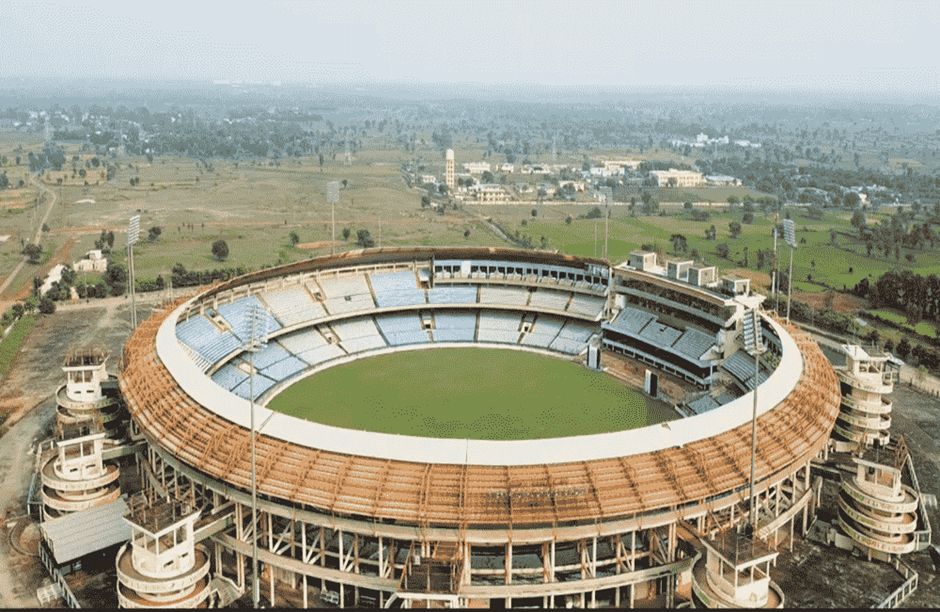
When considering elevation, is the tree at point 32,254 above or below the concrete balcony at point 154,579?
above

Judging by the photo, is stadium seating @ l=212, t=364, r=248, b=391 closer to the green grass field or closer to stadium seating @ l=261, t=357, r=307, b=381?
stadium seating @ l=261, t=357, r=307, b=381

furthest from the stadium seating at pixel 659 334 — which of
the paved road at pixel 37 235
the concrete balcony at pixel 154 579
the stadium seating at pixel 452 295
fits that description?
the paved road at pixel 37 235

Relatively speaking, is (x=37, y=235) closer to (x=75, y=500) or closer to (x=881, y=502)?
(x=75, y=500)

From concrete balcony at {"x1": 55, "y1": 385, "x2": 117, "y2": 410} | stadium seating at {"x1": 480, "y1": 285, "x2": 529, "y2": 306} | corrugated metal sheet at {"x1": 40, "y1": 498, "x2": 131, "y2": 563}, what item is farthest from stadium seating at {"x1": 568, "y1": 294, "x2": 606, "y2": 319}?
corrugated metal sheet at {"x1": 40, "y1": 498, "x2": 131, "y2": 563}

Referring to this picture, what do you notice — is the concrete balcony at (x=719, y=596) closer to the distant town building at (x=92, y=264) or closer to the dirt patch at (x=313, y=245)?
the distant town building at (x=92, y=264)

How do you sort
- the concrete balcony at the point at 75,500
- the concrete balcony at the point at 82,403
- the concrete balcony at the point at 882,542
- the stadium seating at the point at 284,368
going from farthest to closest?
the stadium seating at the point at 284,368 < the concrete balcony at the point at 82,403 < the concrete balcony at the point at 75,500 < the concrete balcony at the point at 882,542

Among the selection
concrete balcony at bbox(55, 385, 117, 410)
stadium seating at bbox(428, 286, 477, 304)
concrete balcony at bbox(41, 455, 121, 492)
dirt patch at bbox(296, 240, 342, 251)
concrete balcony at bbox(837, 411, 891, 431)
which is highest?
stadium seating at bbox(428, 286, 477, 304)

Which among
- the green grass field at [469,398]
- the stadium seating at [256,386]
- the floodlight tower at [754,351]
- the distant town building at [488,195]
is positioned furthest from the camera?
the distant town building at [488,195]
